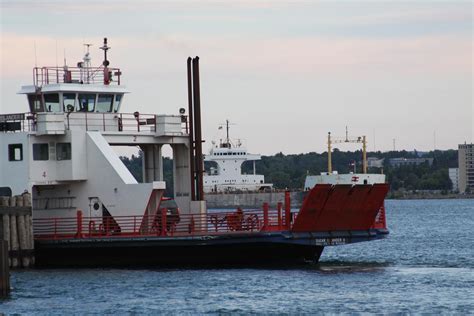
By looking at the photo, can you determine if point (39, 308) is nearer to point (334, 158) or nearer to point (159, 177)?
point (159, 177)

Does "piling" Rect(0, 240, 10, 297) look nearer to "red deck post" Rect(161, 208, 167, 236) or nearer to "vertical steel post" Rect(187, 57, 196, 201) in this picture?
"red deck post" Rect(161, 208, 167, 236)

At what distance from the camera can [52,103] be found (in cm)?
4022

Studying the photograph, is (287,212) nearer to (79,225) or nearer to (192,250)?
(192,250)

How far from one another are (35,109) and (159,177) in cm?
413

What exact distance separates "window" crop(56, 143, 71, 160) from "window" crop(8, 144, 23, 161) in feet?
3.40

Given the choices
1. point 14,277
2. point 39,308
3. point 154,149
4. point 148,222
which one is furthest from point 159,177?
point 39,308

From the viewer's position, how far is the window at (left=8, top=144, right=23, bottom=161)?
38.8 metres

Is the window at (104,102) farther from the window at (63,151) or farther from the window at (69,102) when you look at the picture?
the window at (63,151)

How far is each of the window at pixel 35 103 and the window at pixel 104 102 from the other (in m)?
1.66

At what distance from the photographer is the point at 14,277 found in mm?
36000

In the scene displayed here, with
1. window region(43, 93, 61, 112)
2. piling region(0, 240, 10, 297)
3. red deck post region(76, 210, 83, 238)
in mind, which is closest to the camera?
piling region(0, 240, 10, 297)

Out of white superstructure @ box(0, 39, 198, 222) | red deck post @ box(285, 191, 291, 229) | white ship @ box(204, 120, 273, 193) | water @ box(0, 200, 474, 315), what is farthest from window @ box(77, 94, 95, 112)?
white ship @ box(204, 120, 273, 193)

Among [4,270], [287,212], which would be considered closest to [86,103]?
[287,212]

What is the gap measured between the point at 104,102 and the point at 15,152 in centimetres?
331
